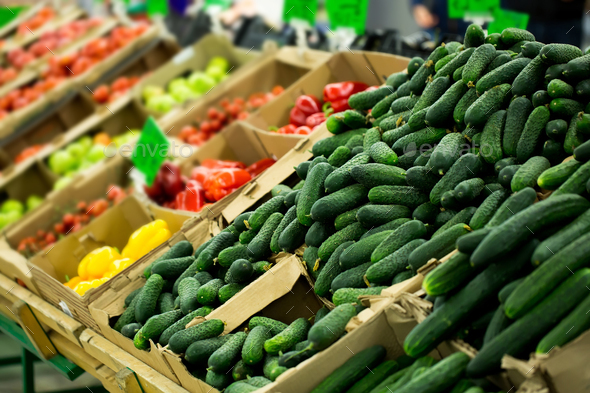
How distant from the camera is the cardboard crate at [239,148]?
10.4 feet

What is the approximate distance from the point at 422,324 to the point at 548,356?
0.33 m

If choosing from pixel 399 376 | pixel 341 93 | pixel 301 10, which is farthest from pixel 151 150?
pixel 399 376

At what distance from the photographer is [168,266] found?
7.83 ft

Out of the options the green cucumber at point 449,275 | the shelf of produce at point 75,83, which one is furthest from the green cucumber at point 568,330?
the shelf of produce at point 75,83

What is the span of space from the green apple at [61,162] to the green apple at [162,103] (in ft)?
2.72

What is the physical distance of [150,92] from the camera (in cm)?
496

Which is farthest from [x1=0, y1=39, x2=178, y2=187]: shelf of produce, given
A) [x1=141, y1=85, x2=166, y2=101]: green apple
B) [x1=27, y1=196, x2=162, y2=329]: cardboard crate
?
[x1=27, y1=196, x2=162, y2=329]: cardboard crate

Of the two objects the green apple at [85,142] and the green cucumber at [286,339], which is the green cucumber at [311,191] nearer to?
the green cucumber at [286,339]

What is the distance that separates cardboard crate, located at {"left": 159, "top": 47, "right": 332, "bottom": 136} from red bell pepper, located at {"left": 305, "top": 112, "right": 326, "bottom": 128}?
924 millimetres

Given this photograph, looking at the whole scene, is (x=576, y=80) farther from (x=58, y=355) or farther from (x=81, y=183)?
(x=81, y=183)

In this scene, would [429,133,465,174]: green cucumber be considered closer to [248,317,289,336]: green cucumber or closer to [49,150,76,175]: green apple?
[248,317,289,336]: green cucumber

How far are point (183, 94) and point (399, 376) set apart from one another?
154 inches

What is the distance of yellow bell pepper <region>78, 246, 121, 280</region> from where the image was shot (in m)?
2.96

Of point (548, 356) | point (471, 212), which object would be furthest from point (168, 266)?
point (548, 356)
